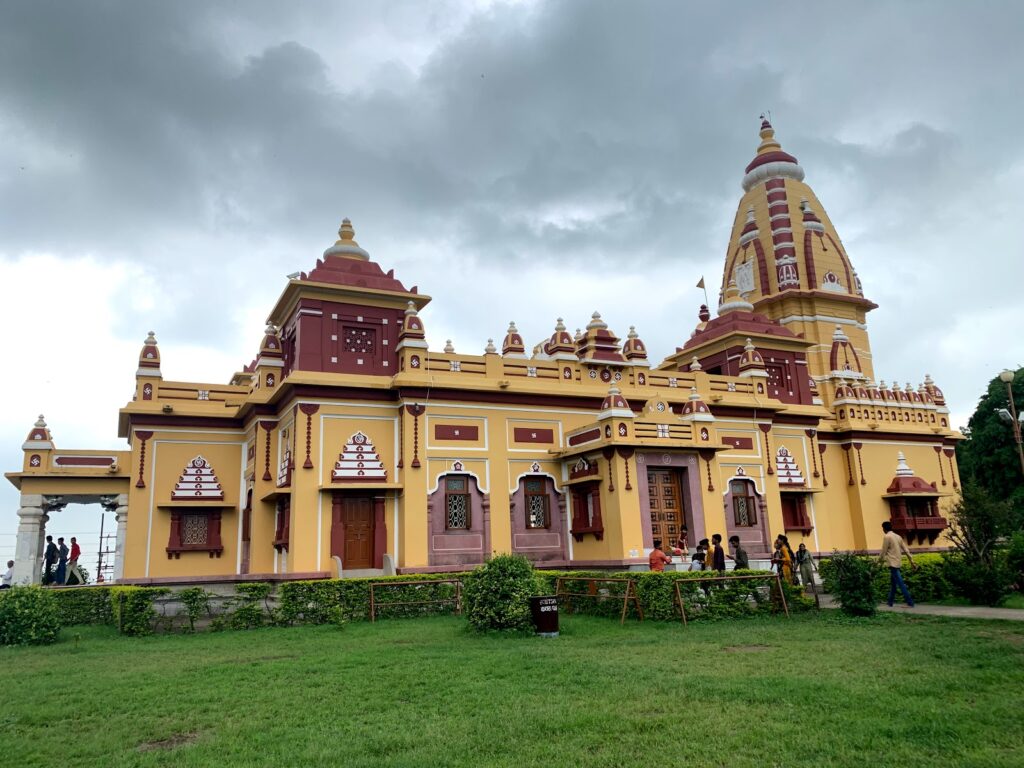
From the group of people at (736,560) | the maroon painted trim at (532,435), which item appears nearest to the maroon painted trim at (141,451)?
the maroon painted trim at (532,435)

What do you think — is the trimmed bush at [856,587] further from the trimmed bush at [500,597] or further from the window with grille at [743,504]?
the window with grille at [743,504]

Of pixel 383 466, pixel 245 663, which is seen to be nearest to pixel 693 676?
pixel 245 663

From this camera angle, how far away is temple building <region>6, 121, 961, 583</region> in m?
20.5

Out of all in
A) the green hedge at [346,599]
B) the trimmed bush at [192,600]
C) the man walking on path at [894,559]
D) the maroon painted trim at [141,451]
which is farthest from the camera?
the maroon painted trim at [141,451]

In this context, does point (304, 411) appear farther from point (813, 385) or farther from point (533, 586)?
point (813, 385)

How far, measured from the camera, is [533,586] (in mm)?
13547

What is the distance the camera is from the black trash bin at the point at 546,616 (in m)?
12.7

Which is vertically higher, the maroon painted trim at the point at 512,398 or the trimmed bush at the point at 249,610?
the maroon painted trim at the point at 512,398

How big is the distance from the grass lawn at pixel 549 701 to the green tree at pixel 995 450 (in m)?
27.7

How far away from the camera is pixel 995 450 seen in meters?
36.5

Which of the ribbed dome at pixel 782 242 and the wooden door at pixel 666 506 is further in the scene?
the ribbed dome at pixel 782 242

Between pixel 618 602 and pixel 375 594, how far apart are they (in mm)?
5059

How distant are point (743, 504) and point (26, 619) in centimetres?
1915

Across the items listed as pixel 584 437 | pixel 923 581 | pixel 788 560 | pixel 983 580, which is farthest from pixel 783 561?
pixel 584 437
